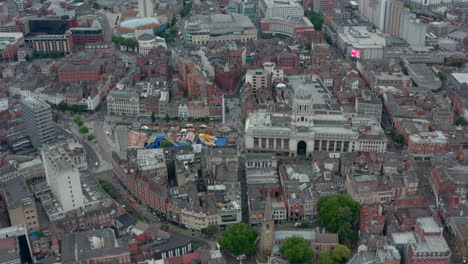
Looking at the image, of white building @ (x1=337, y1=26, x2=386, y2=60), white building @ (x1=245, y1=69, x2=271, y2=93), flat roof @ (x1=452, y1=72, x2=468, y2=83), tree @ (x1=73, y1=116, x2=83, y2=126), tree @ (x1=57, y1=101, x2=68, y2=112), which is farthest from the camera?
white building @ (x1=337, y1=26, x2=386, y2=60)

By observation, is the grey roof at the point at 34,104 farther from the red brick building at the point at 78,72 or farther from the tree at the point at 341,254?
the tree at the point at 341,254

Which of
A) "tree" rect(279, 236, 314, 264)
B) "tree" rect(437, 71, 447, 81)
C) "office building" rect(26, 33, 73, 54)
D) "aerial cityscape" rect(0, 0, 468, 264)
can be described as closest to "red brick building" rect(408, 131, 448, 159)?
"aerial cityscape" rect(0, 0, 468, 264)

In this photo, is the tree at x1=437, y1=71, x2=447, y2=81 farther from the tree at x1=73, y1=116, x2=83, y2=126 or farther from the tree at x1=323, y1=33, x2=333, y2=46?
the tree at x1=73, y1=116, x2=83, y2=126

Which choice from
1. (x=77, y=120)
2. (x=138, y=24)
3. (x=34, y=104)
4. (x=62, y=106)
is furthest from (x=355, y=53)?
(x=34, y=104)

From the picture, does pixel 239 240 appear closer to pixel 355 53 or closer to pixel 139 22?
pixel 355 53

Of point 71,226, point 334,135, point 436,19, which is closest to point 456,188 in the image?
point 334,135

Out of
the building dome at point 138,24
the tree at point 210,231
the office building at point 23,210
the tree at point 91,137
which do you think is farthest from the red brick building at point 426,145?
the building dome at point 138,24

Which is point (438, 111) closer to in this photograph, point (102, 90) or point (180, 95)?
point (180, 95)
